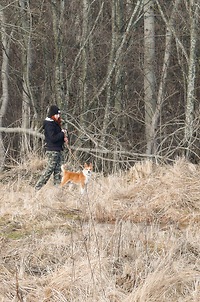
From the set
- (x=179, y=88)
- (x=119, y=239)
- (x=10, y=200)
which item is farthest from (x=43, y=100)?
(x=119, y=239)

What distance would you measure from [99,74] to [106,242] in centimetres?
1388

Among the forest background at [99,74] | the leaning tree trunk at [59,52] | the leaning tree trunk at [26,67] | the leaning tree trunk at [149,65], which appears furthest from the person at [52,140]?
the leaning tree trunk at [149,65]

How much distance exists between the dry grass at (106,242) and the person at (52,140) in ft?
1.77

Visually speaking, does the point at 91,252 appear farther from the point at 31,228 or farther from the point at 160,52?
the point at 160,52

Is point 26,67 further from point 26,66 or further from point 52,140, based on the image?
point 52,140

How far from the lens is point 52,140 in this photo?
37.4 ft

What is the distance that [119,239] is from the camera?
245 inches

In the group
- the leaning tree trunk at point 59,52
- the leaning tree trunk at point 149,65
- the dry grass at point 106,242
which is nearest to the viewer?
the dry grass at point 106,242

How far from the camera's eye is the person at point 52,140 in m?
11.4

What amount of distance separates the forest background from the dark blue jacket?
1.87m

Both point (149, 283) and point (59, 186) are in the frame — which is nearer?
point (149, 283)

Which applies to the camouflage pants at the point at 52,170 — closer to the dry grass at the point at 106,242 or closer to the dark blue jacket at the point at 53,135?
the dark blue jacket at the point at 53,135

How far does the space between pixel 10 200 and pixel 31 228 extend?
1.68 m

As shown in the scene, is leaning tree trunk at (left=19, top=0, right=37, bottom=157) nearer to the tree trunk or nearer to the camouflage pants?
the tree trunk
